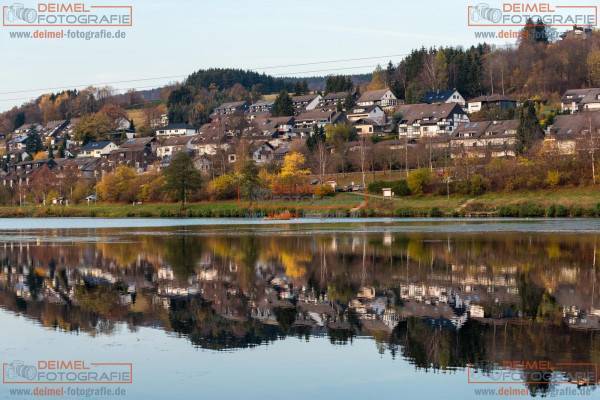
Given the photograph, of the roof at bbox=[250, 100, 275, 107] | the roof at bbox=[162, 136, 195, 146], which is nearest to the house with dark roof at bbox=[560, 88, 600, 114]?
the roof at bbox=[162, 136, 195, 146]

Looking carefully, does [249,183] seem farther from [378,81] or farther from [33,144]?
[33,144]

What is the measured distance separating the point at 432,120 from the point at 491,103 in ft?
34.8

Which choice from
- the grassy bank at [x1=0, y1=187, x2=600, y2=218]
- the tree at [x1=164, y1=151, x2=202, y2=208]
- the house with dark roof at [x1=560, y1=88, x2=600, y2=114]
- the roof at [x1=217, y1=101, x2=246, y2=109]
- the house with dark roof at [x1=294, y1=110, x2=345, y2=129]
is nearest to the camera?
the grassy bank at [x1=0, y1=187, x2=600, y2=218]

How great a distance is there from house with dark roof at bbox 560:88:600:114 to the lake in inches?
3532

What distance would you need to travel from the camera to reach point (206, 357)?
51.5ft

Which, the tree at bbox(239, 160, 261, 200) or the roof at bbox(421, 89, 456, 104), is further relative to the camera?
the roof at bbox(421, 89, 456, 104)

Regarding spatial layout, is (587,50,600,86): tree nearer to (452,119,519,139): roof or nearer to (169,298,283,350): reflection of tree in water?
(452,119,519,139): roof

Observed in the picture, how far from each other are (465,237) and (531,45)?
114m

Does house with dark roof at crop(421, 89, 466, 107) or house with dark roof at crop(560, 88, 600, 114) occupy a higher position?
house with dark roof at crop(421, 89, 466, 107)

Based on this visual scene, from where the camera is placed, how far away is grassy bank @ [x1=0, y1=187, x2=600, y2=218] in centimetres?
6612

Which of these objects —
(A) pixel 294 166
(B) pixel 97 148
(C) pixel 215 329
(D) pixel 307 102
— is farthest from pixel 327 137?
(C) pixel 215 329

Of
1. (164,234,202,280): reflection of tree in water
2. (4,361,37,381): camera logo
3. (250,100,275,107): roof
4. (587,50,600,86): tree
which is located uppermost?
(587,50,600,86): tree

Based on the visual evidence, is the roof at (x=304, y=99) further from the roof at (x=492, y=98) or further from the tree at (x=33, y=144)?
the tree at (x=33, y=144)

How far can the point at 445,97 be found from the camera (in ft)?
447
